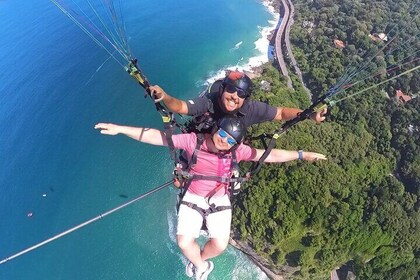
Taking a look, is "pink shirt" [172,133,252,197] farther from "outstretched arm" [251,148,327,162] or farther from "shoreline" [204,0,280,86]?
"shoreline" [204,0,280,86]

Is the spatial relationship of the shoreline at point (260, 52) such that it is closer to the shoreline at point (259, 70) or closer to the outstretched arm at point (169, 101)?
the shoreline at point (259, 70)

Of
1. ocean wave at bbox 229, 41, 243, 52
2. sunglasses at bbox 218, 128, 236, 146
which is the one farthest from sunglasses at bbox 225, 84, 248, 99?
ocean wave at bbox 229, 41, 243, 52

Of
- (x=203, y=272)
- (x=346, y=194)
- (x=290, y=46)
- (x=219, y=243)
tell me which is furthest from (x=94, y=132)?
(x=219, y=243)

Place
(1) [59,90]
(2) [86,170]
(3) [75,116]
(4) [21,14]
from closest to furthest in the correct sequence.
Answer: (2) [86,170], (3) [75,116], (1) [59,90], (4) [21,14]

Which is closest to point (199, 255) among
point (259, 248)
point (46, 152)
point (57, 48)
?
point (259, 248)

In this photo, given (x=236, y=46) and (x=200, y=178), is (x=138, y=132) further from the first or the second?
(x=236, y=46)

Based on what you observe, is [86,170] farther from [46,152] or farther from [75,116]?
[75,116]
